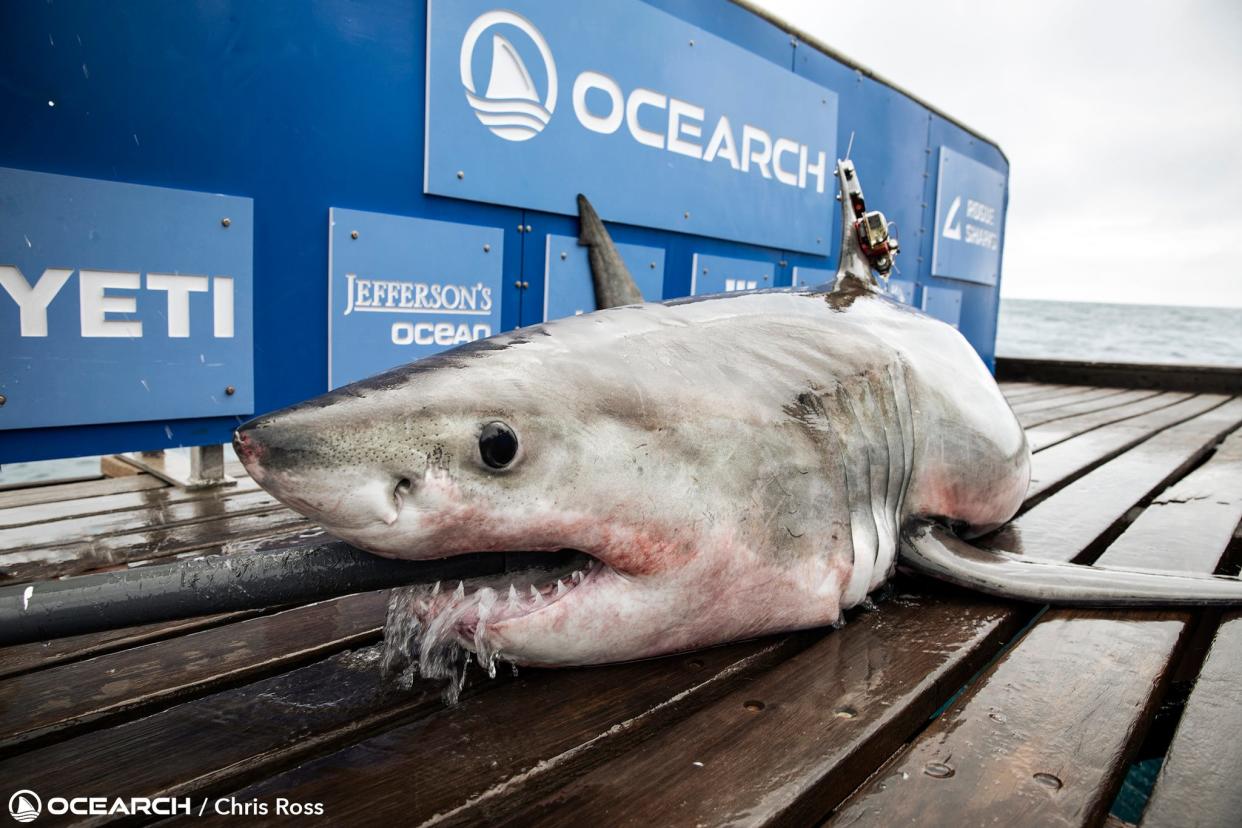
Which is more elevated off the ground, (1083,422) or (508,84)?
(508,84)

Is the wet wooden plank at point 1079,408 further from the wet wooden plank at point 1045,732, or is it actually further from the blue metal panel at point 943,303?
the wet wooden plank at point 1045,732

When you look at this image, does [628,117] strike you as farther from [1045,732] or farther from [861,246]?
[1045,732]

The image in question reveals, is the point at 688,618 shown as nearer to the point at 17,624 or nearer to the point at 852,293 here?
the point at 17,624

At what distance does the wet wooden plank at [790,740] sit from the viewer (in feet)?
2.95

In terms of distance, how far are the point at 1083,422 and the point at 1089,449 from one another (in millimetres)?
1213

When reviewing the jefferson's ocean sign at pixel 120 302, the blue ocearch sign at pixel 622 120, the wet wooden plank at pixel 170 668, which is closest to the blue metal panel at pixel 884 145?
the blue ocearch sign at pixel 622 120

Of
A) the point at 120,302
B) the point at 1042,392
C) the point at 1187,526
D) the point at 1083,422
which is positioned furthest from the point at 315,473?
the point at 1042,392

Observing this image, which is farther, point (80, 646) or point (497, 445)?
point (80, 646)

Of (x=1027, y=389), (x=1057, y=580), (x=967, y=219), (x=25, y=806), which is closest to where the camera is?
(x=25, y=806)

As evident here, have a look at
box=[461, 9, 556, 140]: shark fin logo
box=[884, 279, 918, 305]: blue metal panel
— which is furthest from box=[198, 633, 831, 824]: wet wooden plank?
box=[884, 279, 918, 305]: blue metal panel

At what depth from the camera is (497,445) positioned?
102cm

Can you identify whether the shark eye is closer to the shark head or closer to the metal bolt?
the shark head

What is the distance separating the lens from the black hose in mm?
894

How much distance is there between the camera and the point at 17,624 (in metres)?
0.87
